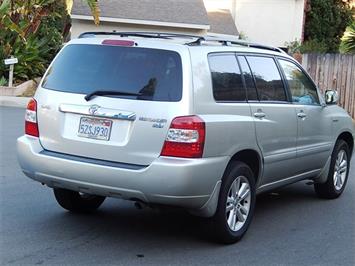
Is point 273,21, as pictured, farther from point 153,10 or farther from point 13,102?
point 13,102

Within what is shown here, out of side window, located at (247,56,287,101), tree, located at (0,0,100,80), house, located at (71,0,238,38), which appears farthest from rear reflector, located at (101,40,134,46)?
house, located at (71,0,238,38)

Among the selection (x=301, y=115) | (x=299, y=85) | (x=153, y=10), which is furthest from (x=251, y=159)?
(x=153, y=10)

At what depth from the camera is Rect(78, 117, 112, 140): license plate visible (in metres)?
5.09

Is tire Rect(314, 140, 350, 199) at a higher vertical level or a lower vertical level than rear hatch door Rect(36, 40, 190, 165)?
lower

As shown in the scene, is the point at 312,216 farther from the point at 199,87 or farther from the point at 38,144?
the point at 38,144

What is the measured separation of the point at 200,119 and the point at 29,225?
81.1 inches

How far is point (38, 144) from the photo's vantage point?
5.45 m

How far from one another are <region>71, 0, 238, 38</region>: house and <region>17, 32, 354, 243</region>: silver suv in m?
18.4

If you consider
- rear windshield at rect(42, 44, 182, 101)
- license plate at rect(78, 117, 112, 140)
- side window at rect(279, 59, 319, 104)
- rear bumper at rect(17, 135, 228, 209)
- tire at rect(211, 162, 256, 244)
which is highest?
rear windshield at rect(42, 44, 182, 101)

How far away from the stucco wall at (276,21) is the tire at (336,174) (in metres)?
21.1

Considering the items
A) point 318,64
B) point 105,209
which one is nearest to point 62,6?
point 318,64

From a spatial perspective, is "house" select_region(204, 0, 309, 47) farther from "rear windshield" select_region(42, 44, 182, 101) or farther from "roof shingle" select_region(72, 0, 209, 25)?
"rear windshield" select_region(42, 44, 182, 101)

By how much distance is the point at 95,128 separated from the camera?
514 cm

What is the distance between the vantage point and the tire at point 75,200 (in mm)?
6195
